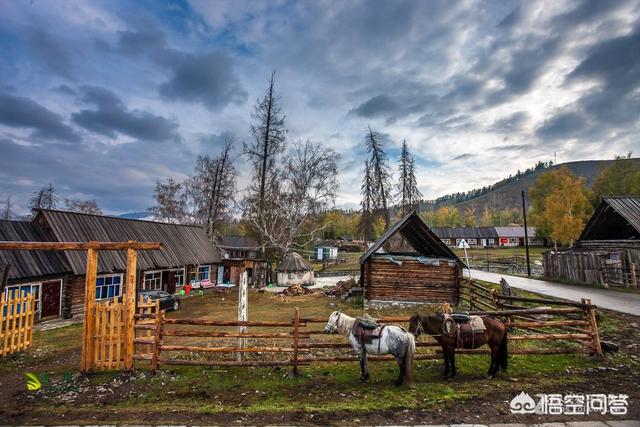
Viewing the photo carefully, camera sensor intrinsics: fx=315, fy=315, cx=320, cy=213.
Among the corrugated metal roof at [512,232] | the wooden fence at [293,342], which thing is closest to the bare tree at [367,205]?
the wooden fence at [293,342]

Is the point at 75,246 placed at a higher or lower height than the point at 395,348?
higher

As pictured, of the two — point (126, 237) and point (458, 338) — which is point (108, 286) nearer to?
point (126, 237)

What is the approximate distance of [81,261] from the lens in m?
18.8

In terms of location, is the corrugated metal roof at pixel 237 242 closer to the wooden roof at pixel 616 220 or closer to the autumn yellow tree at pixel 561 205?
the wooden roof at pixel 616 220

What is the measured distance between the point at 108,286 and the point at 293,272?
16.2 meters

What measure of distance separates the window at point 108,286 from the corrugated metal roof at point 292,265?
14.9m

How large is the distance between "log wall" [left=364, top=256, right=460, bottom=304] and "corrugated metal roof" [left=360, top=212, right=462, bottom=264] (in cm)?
61

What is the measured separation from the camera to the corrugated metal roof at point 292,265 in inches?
1270

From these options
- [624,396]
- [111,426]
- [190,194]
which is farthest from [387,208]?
[111,426]

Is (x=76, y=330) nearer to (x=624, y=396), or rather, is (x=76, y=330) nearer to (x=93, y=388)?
(x=93, y=388)

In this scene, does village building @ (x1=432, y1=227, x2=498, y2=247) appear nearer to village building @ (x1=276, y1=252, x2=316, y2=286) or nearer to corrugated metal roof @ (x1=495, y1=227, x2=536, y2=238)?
corrugated metal roof @ (x1=495, y1=227, x2=536, y2=238)

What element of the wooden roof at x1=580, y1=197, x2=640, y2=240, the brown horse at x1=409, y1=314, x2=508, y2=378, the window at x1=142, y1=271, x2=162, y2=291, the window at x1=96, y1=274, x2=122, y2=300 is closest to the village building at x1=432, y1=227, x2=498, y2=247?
the wooden roof at x1=580, y1=197, x2=640, y2=240

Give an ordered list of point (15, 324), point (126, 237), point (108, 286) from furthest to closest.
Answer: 1. point (126, 237)
2. point (108, 286)
3. point (15, 324)

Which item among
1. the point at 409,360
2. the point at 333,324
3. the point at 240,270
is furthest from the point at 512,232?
the point at 333,324
